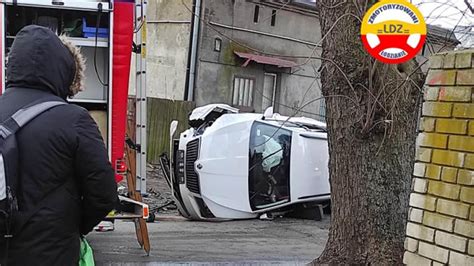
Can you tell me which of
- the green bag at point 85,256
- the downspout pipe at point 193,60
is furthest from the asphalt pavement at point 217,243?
the downspout pipe at point 193,60

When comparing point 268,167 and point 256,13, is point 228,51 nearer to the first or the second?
point 256,13

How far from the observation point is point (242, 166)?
9.62m

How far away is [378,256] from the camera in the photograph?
4.96 m

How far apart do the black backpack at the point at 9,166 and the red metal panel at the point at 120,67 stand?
2.67 meters

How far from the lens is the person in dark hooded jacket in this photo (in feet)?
9.28

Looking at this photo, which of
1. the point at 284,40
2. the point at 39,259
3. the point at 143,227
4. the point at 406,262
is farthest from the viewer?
the point at 284,40

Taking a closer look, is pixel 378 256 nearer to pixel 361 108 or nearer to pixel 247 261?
pixel 361 108

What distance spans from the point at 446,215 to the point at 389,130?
1.88 m

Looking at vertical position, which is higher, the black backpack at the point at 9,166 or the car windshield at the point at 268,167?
the black backpack at the point at 9,166

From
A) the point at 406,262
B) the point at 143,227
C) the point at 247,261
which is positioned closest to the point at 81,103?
the point at 143,227

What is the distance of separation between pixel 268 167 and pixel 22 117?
7.25m

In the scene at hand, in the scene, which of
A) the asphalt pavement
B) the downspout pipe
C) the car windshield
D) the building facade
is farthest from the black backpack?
the downspout pipe

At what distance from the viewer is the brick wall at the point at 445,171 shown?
10.1 ft

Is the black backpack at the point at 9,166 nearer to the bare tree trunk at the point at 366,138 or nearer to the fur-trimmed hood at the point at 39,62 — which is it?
the fur-trimmed hood at the point at 39,62
